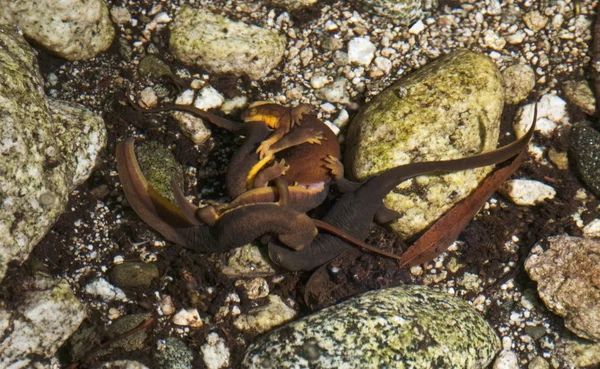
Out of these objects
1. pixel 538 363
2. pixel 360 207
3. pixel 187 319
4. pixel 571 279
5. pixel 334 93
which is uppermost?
pixel 334 93

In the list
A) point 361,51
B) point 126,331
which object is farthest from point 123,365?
point 361,51

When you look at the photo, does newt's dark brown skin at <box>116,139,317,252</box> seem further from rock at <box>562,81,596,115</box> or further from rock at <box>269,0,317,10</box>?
rock at <box>562,81,596,115</box>

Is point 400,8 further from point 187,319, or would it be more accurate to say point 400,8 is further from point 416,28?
point 187,319

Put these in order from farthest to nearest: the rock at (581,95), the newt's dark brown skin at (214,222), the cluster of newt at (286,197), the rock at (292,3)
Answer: the rock at (292,3)
the rock at (581,95)
the cluster of newt at (286,197)
the newt's dark brown skin at (214,222)

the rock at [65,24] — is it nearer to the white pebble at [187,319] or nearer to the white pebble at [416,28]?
the white pebble at [187,319]

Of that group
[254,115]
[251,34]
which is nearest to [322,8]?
[251,34]

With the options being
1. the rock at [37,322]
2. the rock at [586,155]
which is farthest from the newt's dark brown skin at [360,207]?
the rock at [37,322]
